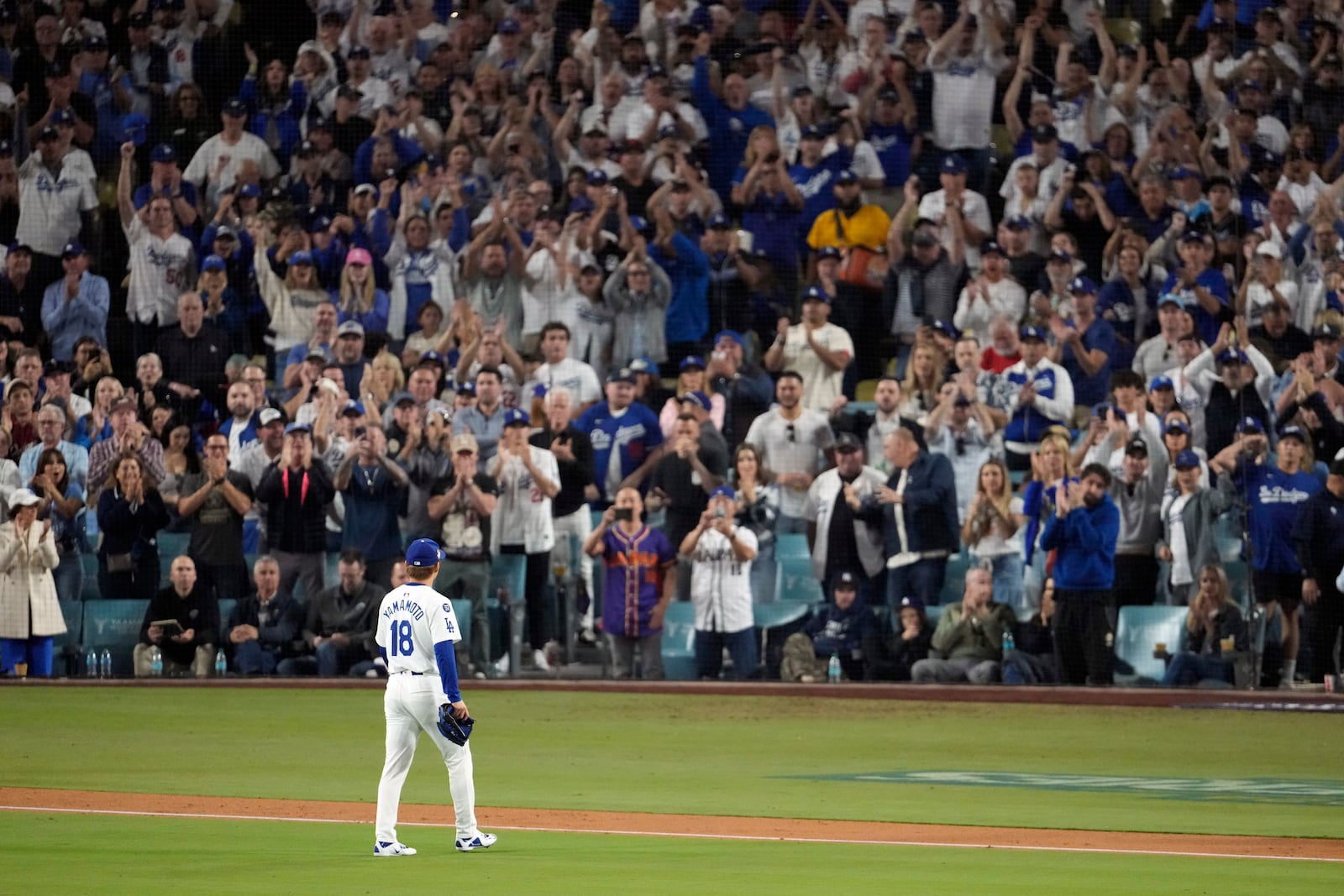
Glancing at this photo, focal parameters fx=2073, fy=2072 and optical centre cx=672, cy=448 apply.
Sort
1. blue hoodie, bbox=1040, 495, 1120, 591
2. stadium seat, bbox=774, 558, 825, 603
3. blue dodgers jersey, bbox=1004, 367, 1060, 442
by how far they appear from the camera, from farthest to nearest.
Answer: blue dodgers jersey, bbox=1004, 367, 1060, 442, stadium seat, bbox=774, 558, 825, 603, blue hoodie, bbox=1040, 495, 1120, 591

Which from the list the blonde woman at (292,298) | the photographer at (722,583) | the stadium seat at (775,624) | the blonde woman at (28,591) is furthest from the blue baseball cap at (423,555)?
the blonde woman at (292,298)

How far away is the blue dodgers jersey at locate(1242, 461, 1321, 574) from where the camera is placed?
15.8 meters

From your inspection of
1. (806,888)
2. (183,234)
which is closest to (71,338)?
(183,234)

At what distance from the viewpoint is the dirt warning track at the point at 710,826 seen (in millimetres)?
9195

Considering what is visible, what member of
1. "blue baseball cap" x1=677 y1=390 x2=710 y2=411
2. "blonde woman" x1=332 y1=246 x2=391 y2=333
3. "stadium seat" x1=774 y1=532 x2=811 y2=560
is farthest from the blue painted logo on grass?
"blonde woman" x1=332 y1=246 x2=391 y2=333

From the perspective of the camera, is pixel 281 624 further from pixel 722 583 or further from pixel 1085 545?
pixel 1085 545

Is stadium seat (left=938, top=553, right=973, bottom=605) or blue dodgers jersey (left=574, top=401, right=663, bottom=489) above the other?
blue dodgers jersey (left=574, top=401, right=663, bottom=489)

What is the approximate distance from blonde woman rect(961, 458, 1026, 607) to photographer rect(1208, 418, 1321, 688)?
1.66 meters

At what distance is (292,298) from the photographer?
19.5 meters

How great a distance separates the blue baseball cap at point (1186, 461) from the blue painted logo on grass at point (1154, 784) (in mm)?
4254

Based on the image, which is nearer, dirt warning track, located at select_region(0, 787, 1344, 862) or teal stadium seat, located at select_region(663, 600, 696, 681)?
dirt warning track, located at select_region(0, 787, 1344, 862)

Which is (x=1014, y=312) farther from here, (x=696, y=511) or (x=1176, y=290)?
(x=696, y=511)

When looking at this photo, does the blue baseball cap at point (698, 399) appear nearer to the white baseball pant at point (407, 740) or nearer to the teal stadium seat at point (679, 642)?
the teal stadium seat at point (679, 642)

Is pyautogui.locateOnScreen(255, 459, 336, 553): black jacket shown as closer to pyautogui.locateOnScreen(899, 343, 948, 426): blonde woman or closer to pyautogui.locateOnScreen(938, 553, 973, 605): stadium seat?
pyautogui.locateOnScreen(899, 343, 948, 426): blonde woman
